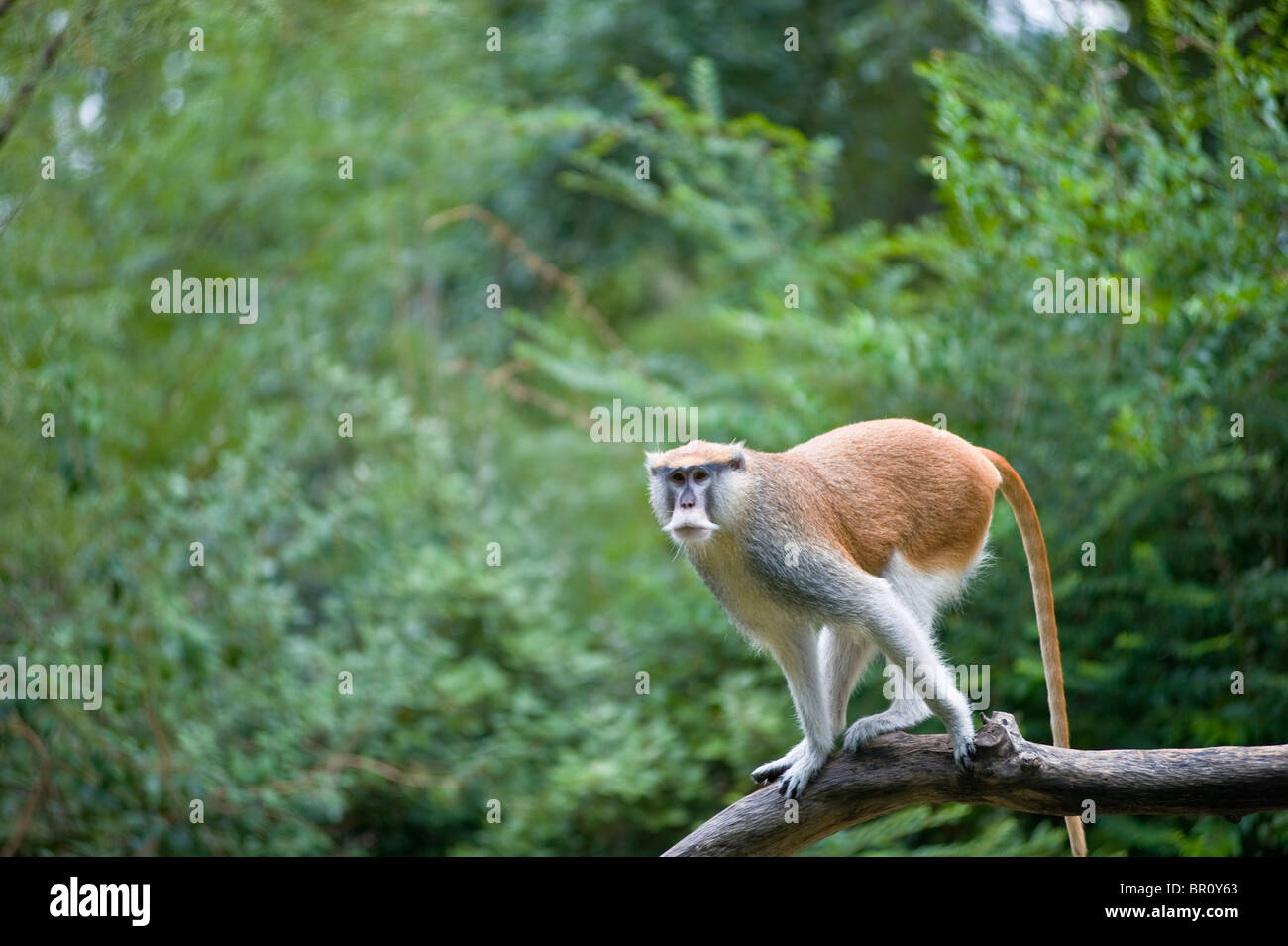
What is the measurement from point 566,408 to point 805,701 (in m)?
3.33

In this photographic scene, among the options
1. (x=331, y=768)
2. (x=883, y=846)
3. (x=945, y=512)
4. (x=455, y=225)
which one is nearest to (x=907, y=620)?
(x=945, y=512)

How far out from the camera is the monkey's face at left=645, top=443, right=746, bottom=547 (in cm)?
270

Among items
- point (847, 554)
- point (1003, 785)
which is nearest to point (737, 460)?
point (847, 554)

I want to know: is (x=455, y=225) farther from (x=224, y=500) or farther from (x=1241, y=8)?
(x=1241, y=8)

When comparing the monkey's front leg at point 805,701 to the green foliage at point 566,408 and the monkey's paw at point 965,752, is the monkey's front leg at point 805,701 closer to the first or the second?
the monkey's paw at point 965,752

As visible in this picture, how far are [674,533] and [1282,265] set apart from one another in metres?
2.79

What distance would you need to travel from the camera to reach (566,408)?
6.03 m

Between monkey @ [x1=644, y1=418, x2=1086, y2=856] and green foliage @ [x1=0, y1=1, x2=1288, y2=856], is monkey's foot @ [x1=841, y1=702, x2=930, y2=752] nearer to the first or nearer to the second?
monkey @ [x1=644, y1=418, x2=1086, y2=856]

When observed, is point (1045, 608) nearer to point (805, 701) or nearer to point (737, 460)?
point (805, 701)

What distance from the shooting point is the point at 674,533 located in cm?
273

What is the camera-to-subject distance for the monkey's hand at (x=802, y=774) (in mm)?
2902

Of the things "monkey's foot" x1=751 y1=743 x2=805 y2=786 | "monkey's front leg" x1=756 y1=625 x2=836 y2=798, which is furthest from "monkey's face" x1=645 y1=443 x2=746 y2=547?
→ "monkey's foot" x1=751 y1=743 x2=805 y2=786

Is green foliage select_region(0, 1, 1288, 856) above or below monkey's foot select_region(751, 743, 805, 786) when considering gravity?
above

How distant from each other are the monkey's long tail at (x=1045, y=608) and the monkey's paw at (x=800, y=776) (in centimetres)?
64
